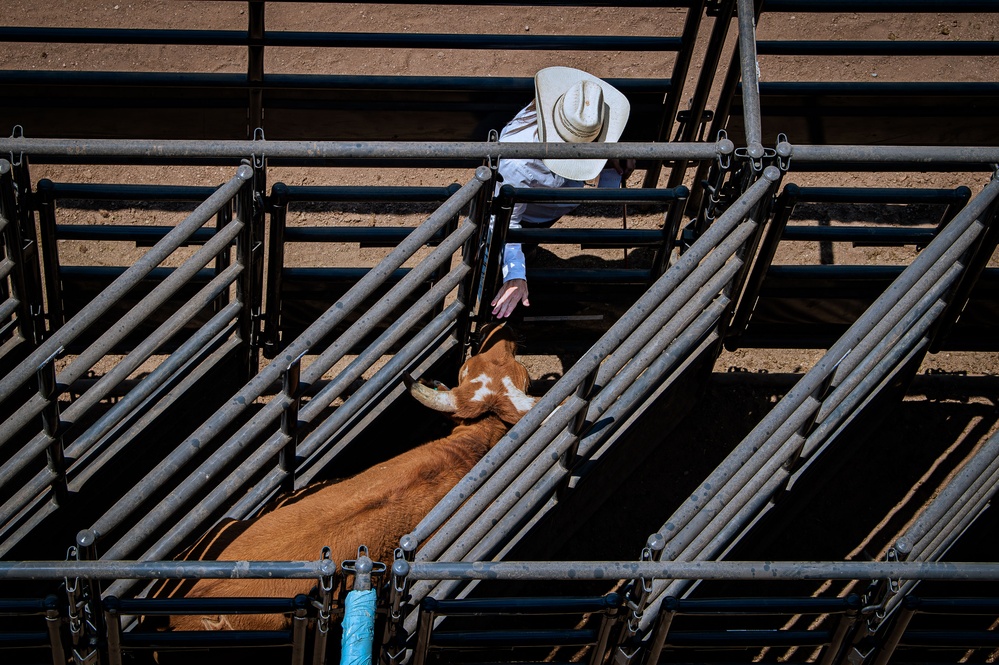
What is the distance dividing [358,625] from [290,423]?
0.95 meters

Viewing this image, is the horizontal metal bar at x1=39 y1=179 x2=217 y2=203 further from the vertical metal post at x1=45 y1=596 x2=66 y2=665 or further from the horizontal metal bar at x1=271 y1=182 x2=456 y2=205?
the vertical metal post at x1=45 y1=596 x2=66 y2=665

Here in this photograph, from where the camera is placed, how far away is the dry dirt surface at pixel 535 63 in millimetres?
5738

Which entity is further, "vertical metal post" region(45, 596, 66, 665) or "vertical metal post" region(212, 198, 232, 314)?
"vertical metal post" region(212, 198, 232, 314)

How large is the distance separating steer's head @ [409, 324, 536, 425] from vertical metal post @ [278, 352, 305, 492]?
0.66 m

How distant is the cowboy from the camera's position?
4.72 m

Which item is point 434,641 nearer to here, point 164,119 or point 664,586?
point 664,586

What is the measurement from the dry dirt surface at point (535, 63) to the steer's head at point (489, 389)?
803 millimetres

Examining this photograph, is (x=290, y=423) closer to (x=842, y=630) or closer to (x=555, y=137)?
(x=555, y=137)

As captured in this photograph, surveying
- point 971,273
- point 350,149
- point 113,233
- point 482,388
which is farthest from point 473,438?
point 971,273

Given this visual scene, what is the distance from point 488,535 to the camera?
3.75 metres

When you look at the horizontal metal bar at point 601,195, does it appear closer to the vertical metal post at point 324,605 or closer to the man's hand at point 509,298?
the man's hand at point 509,298

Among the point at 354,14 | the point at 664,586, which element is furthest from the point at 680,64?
the point at 664,586

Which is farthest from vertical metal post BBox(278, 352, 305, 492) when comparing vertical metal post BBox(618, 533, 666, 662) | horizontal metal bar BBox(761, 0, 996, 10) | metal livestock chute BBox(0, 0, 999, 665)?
horizontal metal bar BBox(761, 0, 996, 10)

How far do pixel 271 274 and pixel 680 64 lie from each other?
2.60 metres
